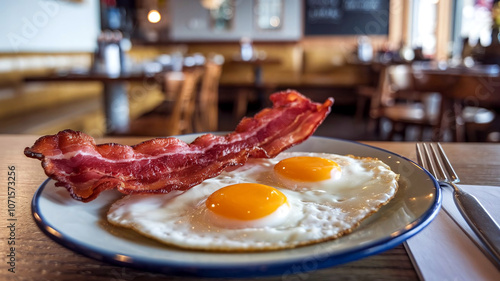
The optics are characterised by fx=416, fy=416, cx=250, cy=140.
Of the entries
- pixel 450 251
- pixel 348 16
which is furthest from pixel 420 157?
pixel 348 16

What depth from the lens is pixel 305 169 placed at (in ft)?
2.55

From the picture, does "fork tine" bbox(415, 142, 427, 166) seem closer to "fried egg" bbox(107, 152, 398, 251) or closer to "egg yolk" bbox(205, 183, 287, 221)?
"fried egg" bbox(107, 152, 398, 251)

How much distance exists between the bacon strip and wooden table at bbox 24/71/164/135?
103 inches

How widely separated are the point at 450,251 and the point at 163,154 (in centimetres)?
49

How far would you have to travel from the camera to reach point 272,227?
57cm

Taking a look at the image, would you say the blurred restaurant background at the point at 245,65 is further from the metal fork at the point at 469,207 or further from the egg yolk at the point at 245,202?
the egg yolk at the point at 245,202

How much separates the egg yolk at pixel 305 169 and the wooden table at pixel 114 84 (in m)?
2.76

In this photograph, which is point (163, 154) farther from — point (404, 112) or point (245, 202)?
point (404, 112)

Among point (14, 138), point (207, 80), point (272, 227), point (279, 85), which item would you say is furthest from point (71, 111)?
point (279, 85)

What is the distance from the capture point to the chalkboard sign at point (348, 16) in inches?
352

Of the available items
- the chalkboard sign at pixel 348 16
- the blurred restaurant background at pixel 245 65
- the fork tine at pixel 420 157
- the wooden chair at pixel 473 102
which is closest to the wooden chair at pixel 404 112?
the blurred restaurant background at pixel 245 65

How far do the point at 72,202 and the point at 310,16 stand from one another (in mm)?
9212

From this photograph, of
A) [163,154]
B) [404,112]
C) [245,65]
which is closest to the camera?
[163,154]

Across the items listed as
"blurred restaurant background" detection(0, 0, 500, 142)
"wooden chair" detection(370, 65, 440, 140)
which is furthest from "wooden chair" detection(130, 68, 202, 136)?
"wooden chair" detection(370, 65, 440, 140)
